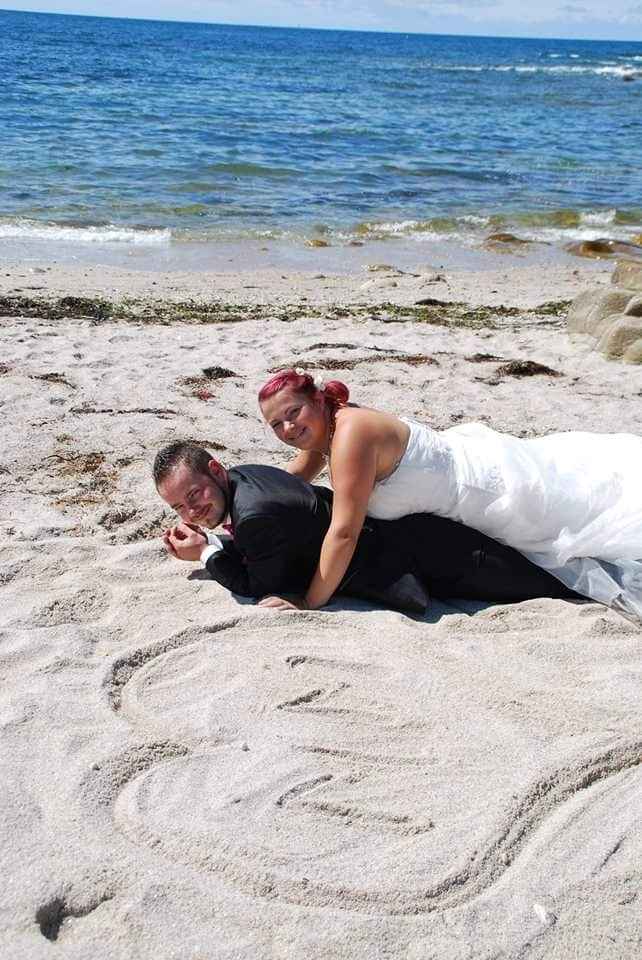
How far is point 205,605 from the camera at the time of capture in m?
4.16

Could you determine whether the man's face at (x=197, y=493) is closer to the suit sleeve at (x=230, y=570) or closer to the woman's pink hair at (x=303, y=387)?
the suit sleeve at (x=230, y=570)

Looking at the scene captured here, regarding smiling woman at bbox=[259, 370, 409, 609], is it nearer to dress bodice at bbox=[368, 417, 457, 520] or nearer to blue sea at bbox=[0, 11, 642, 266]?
dress bodice at bbox=[368, 417, 457, 520]

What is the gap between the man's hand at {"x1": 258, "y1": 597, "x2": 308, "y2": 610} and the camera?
13.5 ft

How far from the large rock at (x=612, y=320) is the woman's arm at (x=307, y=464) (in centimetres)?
415

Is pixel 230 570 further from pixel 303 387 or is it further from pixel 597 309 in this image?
pixel 597 309

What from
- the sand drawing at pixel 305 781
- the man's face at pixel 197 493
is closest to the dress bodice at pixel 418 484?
the man's face at pixel 197 493

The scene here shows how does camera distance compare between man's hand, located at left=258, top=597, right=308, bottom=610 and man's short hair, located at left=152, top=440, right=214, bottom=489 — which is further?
man's hand, located at left=258, top=597, right=308, bottom=610

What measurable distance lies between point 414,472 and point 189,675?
1.32m

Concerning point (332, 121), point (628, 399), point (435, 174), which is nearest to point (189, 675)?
point (628, 399)

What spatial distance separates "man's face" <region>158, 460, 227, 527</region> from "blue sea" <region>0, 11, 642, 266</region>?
11018 mm

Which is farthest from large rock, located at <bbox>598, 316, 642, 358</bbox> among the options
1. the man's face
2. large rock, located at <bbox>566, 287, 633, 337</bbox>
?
the man's face

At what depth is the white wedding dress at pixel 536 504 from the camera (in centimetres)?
418

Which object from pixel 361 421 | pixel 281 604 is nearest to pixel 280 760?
pixel 281 604

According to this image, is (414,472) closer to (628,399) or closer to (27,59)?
(628,399)
